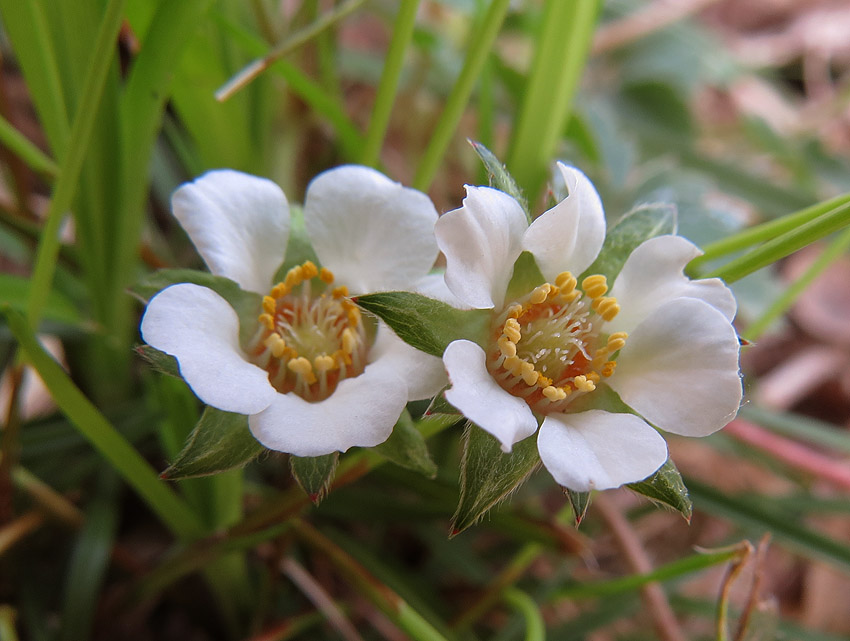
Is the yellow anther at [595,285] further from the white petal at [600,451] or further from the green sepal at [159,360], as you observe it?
the green sepal at [159,360]

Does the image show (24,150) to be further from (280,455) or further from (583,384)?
(583,384)

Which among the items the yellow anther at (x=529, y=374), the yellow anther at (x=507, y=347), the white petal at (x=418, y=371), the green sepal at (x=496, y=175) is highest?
the green sepal at (x=496, y=175)

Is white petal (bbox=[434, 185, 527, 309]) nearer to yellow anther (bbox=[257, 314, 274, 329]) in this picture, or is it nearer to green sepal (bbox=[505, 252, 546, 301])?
green sepal (bbox=[505, 252, 546, 301])

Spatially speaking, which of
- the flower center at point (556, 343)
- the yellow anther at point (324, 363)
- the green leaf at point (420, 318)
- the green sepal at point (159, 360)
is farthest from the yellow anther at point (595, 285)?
the green sepal at point (159, 360)

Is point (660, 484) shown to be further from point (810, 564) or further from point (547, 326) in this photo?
point (810, 564)

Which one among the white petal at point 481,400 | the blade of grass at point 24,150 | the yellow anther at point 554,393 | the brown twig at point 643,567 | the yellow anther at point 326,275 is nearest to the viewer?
the white petal at point 481,400

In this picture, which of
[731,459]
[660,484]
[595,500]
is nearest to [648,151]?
[731,459]

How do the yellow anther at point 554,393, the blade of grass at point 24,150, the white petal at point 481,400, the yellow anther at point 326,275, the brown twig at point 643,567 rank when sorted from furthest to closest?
the brown twig at point 643,567 < the blade of grass at point 24,150 < the yellow anther at point 326,275 < the yellow anther at point 554,393 < the white petal at point 481,400

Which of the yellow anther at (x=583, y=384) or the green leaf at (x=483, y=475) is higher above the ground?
the yellow anther at (x=583, y=384)
